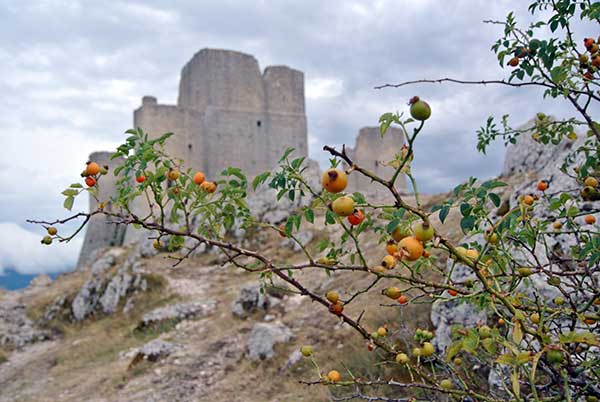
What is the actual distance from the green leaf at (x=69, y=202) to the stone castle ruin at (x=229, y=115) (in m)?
21.2

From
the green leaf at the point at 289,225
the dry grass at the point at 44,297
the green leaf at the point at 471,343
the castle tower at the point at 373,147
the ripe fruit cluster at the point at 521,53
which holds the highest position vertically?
the castle tower at the point at 373,147

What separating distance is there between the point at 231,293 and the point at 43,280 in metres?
13.6

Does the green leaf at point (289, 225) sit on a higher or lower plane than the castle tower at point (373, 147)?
lower

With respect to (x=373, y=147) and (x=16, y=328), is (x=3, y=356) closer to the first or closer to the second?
(x=16, y=328)

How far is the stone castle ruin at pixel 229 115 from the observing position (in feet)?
75.5

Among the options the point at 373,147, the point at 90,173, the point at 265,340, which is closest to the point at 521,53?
the point at 90,173

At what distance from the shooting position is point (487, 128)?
2883 mm

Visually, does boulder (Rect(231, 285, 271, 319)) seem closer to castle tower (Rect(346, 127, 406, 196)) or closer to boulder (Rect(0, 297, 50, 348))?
boulder (Rect(0, 297, 50, 348))

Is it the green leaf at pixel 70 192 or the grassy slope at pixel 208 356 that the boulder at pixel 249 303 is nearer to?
the grassy slope at pixel 208 356

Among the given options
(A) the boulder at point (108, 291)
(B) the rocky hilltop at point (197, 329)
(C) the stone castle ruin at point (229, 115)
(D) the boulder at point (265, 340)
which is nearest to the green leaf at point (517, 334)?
(B) the rocky hilltop at point (197, 329)

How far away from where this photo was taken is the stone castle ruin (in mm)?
23000

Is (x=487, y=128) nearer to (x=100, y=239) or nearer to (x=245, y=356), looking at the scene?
(x=245, y=356)

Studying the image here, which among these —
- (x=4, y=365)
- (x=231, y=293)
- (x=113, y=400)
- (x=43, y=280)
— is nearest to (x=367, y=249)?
(x=231, y=293)

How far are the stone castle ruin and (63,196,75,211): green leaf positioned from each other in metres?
21.2
